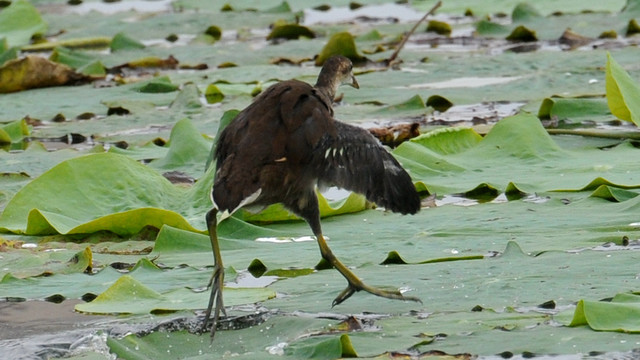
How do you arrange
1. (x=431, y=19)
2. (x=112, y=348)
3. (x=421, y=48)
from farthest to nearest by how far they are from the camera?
(x=431, y=19)
(x=421, y=48)
(x=112, y=348)

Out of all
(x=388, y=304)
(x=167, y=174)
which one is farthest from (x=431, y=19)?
(x=388, y=304)

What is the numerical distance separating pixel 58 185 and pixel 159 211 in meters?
0.58

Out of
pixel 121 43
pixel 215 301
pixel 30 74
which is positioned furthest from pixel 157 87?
pixel 215 301

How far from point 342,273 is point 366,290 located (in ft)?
0.39

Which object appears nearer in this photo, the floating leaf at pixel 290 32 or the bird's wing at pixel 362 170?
the bird's wing at pixel 362 170

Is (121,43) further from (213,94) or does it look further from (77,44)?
(213,94)

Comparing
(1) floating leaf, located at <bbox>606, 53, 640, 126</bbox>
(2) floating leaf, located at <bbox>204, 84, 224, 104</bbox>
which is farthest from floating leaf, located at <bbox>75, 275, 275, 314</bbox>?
(2) floating leaf, located at <bbox>204, 84, 224, 104</bbox>

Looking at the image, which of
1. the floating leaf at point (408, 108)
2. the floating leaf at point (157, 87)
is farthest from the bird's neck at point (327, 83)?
the floating leaf at point (157, 87)

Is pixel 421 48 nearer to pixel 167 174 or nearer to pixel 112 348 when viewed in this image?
pixel 167 174

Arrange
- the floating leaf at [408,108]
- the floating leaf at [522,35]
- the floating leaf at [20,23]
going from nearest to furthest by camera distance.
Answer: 1. the floating leaf at [408,108]
2. the floating leaf at [522,35]
3. the floating leaf at [20,23]

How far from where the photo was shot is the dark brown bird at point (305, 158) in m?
4.44

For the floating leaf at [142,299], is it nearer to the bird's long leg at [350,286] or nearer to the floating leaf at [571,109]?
the bird's long leg at [350,286]


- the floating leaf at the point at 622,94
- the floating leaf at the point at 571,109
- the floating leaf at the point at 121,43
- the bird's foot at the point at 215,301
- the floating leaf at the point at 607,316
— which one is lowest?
the floating leaf at the point at 121,43

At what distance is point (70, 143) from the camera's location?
7727mm
